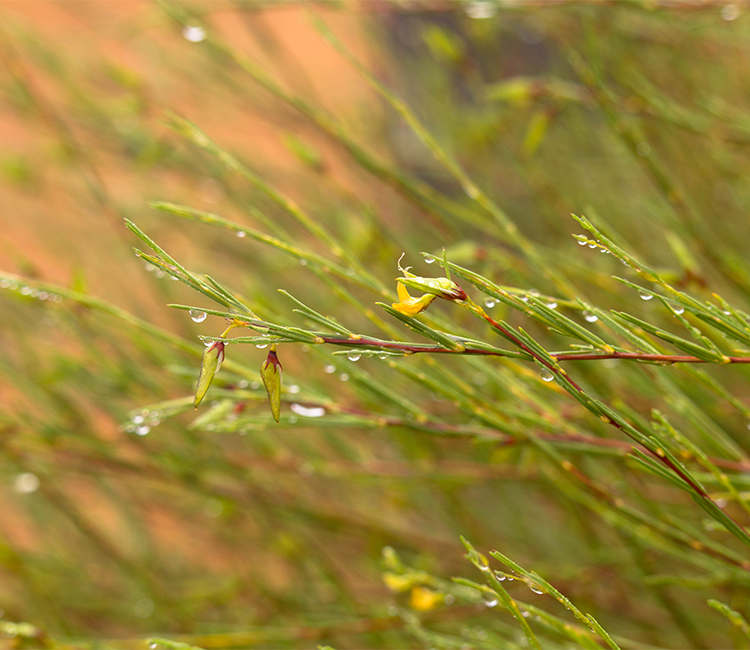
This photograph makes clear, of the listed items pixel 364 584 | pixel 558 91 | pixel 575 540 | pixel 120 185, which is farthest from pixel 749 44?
pixel 120 185

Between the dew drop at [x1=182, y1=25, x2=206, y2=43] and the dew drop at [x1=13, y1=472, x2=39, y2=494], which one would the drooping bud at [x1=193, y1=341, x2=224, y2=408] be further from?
the dew drop at [x1=13, y1=472, x2=39, y2=494]

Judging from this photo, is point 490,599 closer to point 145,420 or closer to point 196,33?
point 145,420

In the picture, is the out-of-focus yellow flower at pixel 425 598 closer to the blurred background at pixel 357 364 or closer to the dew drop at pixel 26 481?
the blurred background at pixel 357 364

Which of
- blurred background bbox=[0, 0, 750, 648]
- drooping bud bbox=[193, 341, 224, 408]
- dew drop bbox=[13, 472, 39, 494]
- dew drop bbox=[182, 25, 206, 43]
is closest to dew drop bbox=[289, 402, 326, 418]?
blurred background bbox=[0, 0, 750, 648]

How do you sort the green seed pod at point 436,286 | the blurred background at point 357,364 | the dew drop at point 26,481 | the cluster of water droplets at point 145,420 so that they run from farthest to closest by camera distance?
the dew drop at point 26,481
the blurred background at point 357,364
the cluster of water droplets at point 145,420
the green seed pod at point 436,286

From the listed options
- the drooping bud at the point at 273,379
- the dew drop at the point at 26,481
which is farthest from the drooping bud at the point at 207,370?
the dew drop at the point at 26,481

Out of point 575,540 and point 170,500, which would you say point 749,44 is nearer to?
point 575,540

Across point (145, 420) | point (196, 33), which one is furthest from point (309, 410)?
point (196, 33)

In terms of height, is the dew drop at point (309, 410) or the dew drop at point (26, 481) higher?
the dew drop at point (309, 410)
